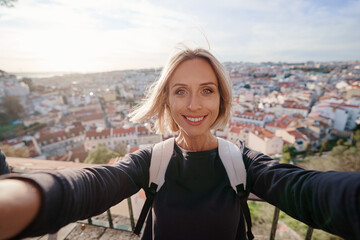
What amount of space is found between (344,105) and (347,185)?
3494cm

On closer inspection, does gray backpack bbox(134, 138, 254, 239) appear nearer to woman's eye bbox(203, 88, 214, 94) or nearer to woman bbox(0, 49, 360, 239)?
woman bbox(0, 49, 360, 239)

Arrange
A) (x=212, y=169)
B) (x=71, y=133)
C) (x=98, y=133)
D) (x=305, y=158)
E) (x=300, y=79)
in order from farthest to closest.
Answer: (x=300, y=79) → (x=71, y=133) → (x=98, y=133) → (x=305, y=158) → (x=212, y=169)

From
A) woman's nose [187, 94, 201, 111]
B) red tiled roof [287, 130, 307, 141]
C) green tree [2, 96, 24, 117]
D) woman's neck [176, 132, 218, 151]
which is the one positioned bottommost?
red tiled roof [287, 130, 307, 141]

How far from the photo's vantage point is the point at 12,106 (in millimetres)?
28531

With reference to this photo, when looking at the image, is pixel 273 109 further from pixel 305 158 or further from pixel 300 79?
pixel 300 79

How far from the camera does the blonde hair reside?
125 cm

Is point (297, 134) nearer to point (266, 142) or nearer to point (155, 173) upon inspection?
point (266, 142)

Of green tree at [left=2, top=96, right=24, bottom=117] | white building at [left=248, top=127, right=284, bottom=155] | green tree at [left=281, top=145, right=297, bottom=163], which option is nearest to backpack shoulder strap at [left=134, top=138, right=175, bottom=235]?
white building at [left=248, top=127, right=284, bottom=155]

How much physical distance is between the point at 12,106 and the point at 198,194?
37777 millimetres

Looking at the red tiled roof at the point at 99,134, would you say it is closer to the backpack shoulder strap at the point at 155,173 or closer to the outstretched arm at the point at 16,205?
the backpack shoulder strap at the point at 155,173

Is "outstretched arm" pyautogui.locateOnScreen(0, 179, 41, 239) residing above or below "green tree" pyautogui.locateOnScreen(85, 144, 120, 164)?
above

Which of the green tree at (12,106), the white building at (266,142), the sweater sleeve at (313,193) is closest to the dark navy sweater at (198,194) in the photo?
the sweater sleeve at (313,193)

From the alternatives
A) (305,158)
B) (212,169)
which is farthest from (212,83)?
(305,158)

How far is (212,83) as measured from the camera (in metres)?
1.23
